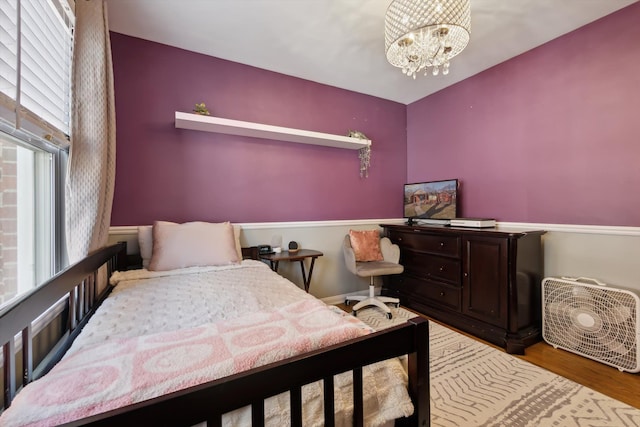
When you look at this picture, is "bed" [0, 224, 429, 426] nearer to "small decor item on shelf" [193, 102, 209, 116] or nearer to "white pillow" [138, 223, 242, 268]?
"white pillow" [138, 223, 242, 268]

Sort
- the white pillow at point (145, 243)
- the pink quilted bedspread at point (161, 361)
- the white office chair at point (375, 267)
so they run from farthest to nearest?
1. the white office chair at point (375, 267)
2. the white pillow at point (145, 243)
3. the pink quilted bedspread at point (161, 361)

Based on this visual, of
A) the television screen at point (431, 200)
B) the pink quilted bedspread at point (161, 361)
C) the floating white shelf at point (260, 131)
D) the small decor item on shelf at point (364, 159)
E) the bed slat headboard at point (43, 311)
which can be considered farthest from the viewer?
the small decor item on shelf at point (364, 159)

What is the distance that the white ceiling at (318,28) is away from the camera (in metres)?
1.89

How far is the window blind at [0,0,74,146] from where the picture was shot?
1.02m

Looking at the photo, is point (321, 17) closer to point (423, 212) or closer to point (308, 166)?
point (308, 166)

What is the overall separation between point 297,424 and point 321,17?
7.93 feet

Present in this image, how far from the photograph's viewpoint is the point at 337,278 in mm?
3168

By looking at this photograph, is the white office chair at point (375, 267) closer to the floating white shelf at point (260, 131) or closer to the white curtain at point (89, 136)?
the floating white shelf at point (260, 131)

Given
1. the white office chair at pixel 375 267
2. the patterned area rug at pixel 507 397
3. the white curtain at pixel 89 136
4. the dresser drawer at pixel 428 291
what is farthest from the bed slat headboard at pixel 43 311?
the dresser drawer at pixel 428 291

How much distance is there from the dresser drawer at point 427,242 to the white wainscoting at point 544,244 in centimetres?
44

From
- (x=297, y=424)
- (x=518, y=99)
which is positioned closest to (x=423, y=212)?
(x=518, y=99)

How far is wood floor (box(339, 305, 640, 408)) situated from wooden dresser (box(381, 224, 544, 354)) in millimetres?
104

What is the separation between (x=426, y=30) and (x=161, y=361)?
2.02m

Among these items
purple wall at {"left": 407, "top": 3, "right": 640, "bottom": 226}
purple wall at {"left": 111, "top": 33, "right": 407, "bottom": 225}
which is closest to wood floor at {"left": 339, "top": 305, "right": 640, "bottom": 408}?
purple wall at {"left": 407, "top": 3, "right": 640, "bottom": 226}
